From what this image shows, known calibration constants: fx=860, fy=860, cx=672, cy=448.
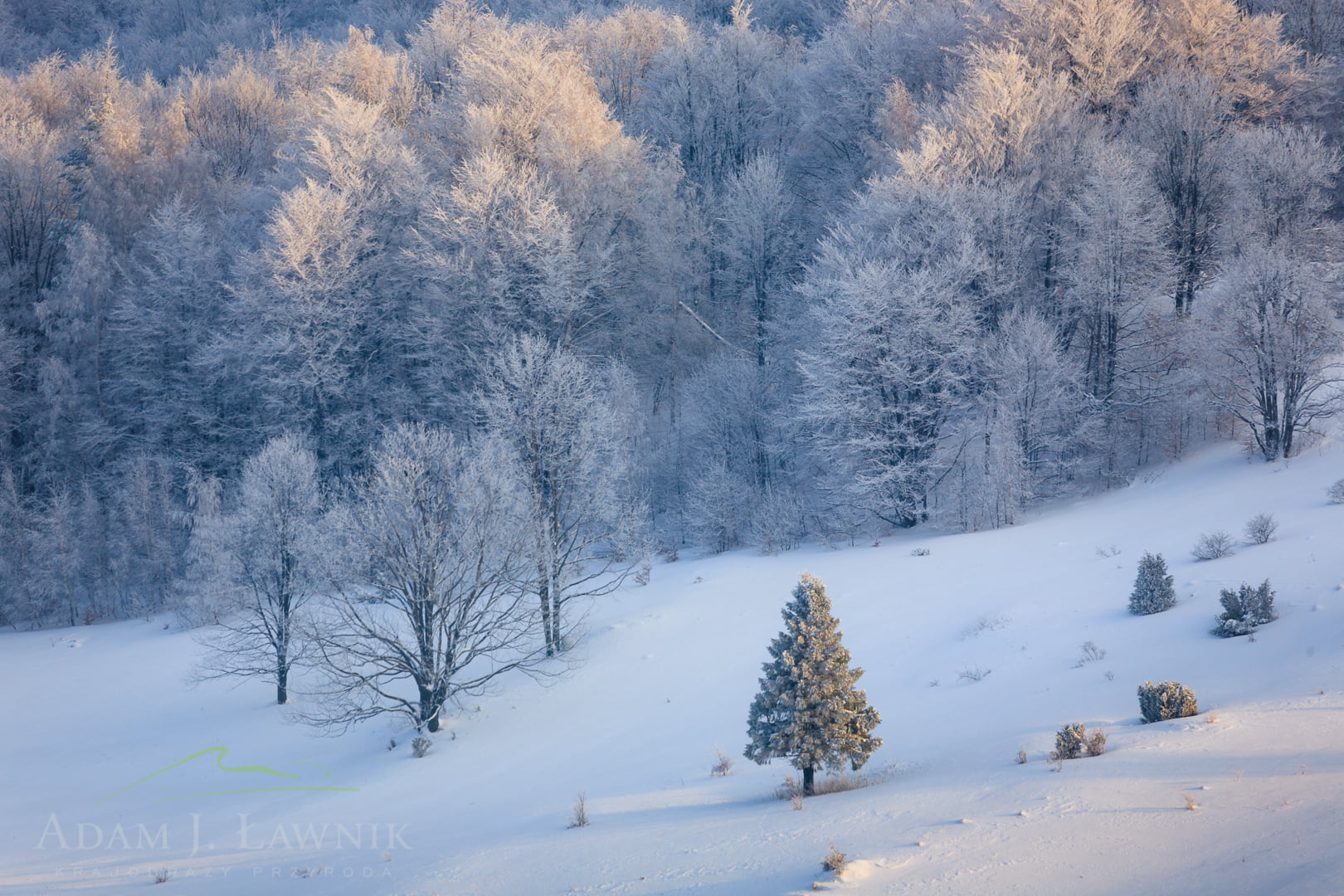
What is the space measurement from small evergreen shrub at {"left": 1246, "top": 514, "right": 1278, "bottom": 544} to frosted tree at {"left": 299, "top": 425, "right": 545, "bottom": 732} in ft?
42.3

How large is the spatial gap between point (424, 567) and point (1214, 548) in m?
13.4

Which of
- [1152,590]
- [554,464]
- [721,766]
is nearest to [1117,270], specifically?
[1152,590]

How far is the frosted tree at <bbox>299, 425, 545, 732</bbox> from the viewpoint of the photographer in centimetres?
1549

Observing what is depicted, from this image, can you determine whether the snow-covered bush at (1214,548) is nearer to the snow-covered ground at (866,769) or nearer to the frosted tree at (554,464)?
the snow-covered ground at (866,769)

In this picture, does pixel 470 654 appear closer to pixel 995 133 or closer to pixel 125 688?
pixel 125 688

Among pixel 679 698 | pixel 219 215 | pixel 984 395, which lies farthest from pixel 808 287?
pixel 219 215

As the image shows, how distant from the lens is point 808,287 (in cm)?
2588

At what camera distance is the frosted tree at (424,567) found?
15.5 metres

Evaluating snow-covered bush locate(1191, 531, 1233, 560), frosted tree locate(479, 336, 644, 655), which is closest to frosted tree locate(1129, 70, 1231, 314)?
snow-covered bush locate(1191, 531, 1233, 560)

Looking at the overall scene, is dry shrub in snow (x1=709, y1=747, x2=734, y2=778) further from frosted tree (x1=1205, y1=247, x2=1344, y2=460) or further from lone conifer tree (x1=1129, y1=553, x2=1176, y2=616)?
frosted tree (x1=1205, y1=247, x2=1344, y2=460)

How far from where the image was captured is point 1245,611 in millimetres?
11023

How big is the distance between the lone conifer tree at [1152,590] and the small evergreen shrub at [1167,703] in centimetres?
369

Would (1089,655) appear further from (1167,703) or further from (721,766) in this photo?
(721,766)

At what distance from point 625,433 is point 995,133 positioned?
14818 millimetres
